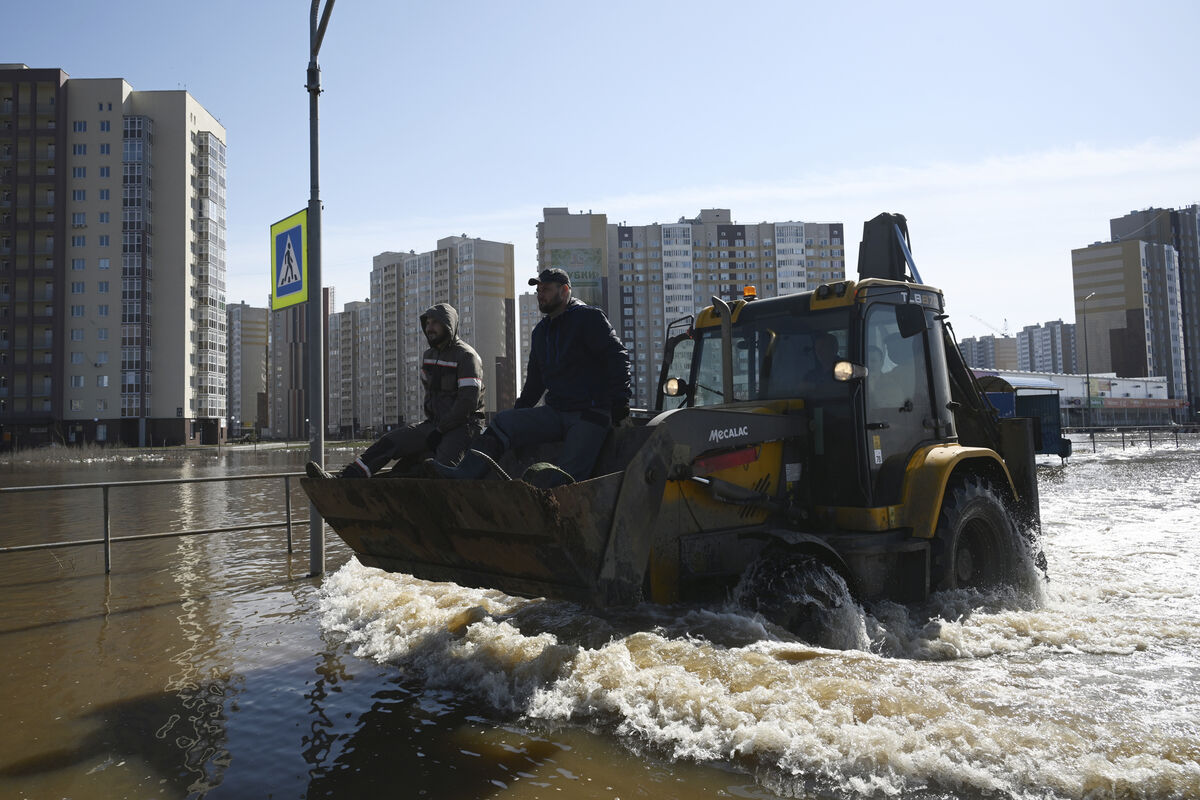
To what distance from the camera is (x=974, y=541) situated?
6891 mm

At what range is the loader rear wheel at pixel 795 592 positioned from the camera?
5.22 metres

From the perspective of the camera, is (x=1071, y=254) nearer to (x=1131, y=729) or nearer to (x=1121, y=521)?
(x=1121, y=521)

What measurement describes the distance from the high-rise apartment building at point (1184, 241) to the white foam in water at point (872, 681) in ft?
451

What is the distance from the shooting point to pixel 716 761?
3.75 m

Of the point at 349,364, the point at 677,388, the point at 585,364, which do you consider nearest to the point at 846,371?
the point at 677,388

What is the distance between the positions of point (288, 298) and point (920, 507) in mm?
7166

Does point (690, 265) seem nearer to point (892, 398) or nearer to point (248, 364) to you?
point (248, 364)

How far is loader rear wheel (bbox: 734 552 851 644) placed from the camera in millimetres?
5219

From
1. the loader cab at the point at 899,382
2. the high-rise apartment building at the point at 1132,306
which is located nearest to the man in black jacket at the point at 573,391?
the loader cab at the point at 899,382

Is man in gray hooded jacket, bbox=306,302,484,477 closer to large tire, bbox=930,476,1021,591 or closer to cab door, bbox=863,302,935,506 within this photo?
cab door, bbox=863,302,935,506

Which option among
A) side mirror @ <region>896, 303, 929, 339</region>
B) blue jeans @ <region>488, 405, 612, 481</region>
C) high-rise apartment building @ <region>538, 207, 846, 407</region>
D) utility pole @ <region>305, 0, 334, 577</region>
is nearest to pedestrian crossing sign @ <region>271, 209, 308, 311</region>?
utility pole @ <region>305, 0, 334, 577</region>

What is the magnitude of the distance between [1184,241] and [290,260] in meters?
150

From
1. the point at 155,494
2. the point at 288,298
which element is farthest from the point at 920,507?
the point at 155,494

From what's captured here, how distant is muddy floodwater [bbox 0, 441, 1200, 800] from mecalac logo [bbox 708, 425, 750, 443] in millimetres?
1186
